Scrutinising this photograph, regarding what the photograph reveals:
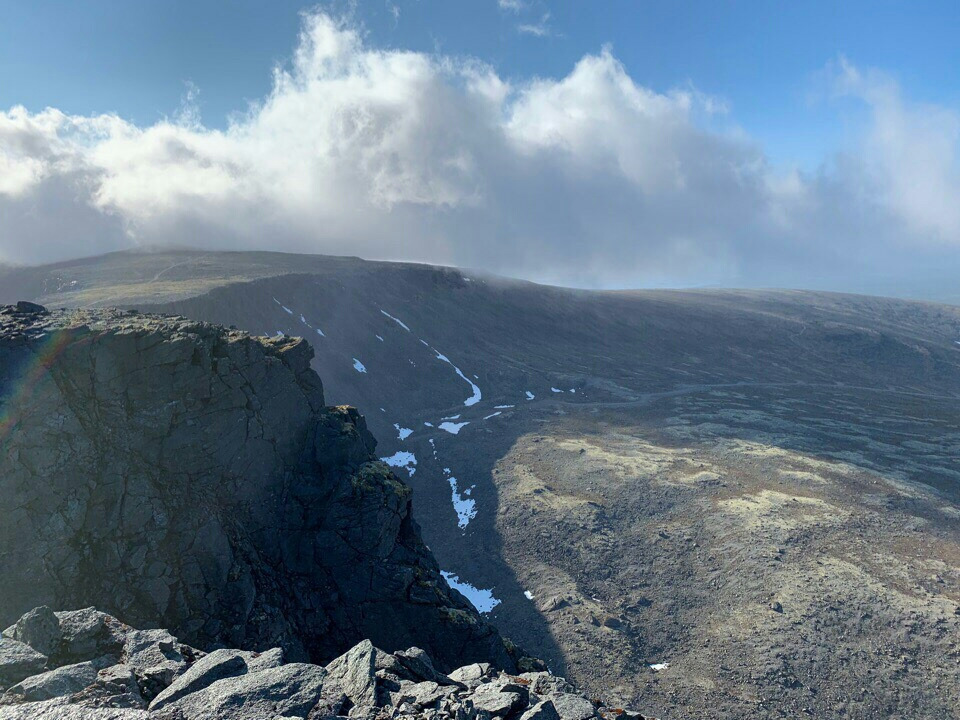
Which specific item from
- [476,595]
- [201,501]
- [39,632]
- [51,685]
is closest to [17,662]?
[39,632]

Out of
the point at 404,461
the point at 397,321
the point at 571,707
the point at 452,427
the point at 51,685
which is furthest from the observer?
the point at 397,321

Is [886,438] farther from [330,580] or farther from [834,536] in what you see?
[330,580]

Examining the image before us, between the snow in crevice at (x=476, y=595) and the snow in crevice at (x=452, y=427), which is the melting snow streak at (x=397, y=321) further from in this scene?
the snow in crevice at (x=476, y=595)

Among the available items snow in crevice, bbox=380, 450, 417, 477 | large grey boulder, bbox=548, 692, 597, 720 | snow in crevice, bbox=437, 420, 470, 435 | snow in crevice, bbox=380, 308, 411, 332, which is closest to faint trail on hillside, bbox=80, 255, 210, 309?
snow in crevice, bbox=380, 308, 411, 332

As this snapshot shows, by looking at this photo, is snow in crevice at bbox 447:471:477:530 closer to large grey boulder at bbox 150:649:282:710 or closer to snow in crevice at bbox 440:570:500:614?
snow in crevice at bbox 440:570:500:614

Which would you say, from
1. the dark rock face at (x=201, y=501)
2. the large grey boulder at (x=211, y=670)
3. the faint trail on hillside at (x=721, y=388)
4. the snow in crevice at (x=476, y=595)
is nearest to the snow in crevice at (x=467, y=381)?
the faint trail on hillside at (x=721, y=388)

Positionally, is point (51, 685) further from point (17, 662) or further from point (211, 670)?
point (211, 670)
